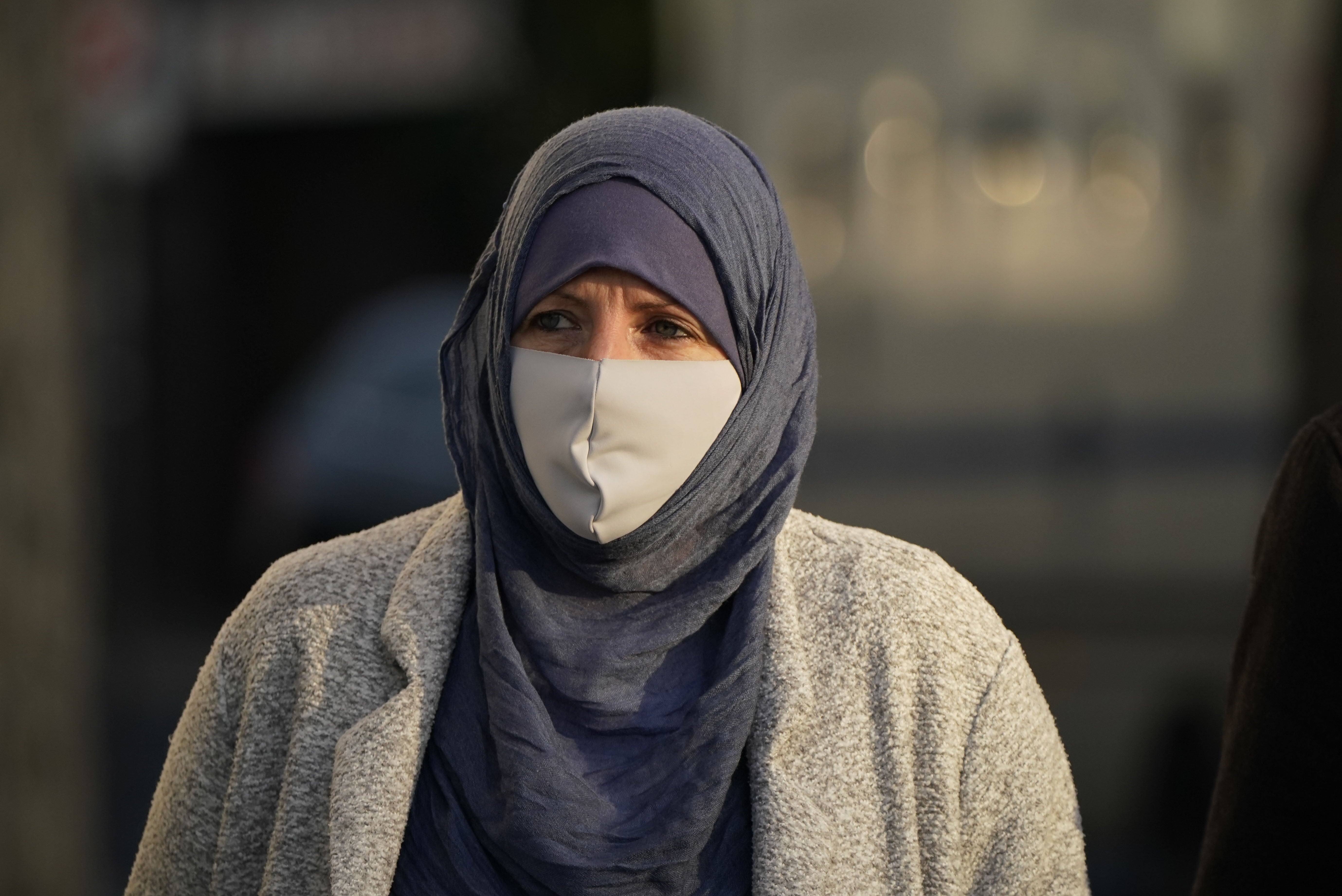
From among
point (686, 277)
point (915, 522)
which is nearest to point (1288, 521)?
point (686, 277)

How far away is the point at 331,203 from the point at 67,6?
10.2 m

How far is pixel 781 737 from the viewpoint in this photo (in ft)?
7.15

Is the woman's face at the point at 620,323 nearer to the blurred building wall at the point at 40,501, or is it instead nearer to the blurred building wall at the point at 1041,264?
the blurred building wall at the point at 40,501

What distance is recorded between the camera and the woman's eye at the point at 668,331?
2.23 meters

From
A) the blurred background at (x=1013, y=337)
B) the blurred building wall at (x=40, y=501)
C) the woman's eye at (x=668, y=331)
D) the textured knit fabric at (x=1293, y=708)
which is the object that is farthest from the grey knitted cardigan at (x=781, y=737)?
the blurred background at (x=1013, y=337)

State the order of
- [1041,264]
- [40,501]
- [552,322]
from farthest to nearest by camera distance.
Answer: [1041,264], [40,501], [552,322]

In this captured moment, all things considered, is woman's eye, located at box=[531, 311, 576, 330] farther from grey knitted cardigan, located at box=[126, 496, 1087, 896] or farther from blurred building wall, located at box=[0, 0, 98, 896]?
blurred building wall, located at box=[0, 0, 98, 896]

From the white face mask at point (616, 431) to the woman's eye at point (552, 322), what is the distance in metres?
0.05

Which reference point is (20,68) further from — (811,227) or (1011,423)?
(1011,423)

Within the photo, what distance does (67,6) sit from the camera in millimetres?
4250

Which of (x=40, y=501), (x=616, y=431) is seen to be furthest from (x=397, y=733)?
(x=40, y=501)

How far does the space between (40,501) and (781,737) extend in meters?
2.41

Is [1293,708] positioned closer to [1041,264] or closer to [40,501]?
[40,501]

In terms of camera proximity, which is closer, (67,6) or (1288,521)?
(1288,521)
